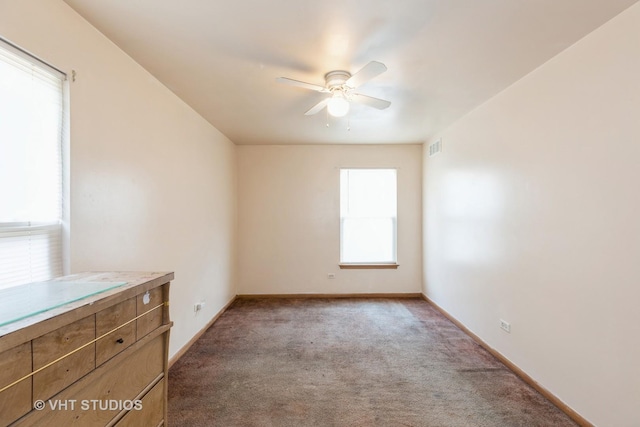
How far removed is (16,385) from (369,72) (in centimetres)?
226

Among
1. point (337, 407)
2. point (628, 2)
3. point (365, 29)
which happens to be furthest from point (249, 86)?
point (337, 407)

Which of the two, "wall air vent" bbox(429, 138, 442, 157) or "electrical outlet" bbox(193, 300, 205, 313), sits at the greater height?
"wall air vent" bbox(429, 138, 442, 157)

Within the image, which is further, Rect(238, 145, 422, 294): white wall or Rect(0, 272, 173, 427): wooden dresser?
Rect(238, 145, 422, 294): white wall

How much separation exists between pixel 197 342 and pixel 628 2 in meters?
4.37

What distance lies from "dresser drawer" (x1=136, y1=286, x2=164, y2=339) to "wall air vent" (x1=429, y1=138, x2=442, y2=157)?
401 centimetres

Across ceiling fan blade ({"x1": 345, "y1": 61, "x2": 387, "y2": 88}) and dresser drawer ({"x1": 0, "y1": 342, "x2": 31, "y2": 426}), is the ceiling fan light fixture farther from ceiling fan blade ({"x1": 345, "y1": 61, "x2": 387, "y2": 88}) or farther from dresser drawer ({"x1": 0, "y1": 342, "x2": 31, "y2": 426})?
dresser drawer ({"x1": 0, "y1": 342, "x2": 31, "y2": 426})

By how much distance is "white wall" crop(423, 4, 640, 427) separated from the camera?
1.73 m

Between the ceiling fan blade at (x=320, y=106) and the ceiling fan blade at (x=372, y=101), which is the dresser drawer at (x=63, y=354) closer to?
the ceiling fan blade at (x=320, y=106)

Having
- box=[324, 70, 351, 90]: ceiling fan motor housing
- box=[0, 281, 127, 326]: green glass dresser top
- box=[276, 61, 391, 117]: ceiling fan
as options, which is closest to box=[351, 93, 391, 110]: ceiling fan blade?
box=[276, 61, 391, 117]: ceiling fan

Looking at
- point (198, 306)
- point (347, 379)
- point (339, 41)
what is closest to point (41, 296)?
point (339, 41)

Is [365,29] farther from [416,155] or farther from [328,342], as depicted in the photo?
[416,155]

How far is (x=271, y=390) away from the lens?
7.88 feet

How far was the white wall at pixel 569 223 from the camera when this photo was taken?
173 cm

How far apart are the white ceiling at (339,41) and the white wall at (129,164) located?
18 centimetres
